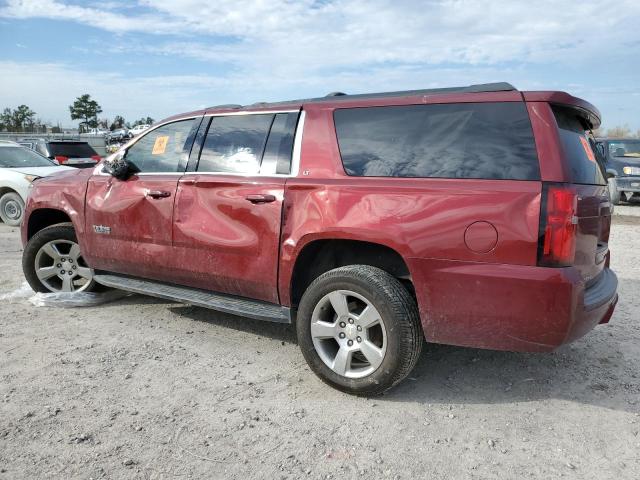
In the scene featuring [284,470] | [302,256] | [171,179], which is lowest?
[284,470]

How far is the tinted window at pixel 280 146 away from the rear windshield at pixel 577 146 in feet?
5.46

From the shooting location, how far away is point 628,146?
49.9ft

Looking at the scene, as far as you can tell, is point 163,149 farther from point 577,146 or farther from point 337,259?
point 577,146

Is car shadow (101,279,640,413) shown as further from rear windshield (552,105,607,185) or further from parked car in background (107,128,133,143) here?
parked car in background (107,128,133,143)

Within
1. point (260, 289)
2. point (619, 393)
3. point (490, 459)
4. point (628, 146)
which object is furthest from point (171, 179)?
point (628, 146)

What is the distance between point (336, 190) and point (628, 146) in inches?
586

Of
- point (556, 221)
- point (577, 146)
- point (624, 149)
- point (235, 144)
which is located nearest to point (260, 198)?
point (235, 144)

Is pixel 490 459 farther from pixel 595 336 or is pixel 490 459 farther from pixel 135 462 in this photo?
pixel 595 336

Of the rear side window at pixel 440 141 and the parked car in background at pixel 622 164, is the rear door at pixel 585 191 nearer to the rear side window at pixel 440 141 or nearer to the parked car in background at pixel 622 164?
the rear side window at pixel 440 141

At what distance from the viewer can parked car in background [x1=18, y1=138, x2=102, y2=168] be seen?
12.7 metres

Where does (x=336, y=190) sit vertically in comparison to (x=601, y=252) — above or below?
above

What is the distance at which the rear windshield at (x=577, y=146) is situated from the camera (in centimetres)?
289

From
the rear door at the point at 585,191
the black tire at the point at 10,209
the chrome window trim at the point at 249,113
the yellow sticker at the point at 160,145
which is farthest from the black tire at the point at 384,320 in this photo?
the black tire at the point at 10,209

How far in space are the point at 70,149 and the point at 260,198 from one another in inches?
437
